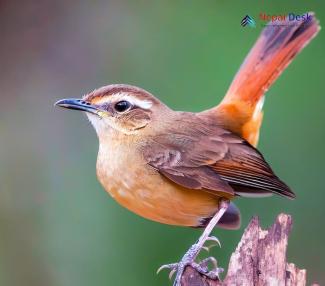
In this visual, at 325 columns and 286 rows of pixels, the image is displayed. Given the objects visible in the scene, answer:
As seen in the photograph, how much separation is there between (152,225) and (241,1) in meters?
1.93

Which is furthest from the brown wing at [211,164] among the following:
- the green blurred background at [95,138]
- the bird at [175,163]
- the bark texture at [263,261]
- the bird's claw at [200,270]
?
the green blurred background at [95,138]

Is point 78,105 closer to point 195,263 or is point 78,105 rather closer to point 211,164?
point 211,164

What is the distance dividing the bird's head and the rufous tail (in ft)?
1.90

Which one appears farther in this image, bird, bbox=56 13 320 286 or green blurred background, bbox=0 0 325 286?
green blurred background, bbox=0 0 325 286

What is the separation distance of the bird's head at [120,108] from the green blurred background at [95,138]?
3.77 feet

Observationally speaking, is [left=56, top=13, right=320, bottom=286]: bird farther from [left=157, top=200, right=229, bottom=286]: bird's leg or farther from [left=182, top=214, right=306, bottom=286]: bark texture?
[left=182, top=214, right=306, bottom=286]: bark texture

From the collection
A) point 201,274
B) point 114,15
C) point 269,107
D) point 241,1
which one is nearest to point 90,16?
point 114,15

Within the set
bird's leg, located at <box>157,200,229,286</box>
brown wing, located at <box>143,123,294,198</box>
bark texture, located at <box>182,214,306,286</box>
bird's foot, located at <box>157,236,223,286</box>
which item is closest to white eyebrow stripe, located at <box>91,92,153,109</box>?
brown wing, located at <box>143,123,294,198</box>

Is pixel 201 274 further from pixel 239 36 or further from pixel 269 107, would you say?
pixel 239 36

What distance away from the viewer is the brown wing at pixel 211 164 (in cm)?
511

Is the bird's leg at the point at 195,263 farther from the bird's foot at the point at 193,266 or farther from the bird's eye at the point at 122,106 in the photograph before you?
the bird's eye at the point at 122,106

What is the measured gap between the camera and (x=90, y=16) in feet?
29.2

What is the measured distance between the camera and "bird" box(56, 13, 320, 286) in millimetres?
5074

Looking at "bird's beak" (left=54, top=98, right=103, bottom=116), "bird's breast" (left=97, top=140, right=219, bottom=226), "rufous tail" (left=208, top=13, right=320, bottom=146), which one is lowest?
"bird's breast" (left=97, top=140, right=219, bottom=226)
